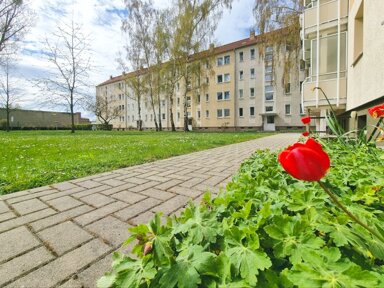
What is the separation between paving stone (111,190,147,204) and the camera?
240 cm

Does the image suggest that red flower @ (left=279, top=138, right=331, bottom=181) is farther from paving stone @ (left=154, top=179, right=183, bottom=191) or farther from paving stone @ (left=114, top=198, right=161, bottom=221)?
paving stone @ (left=154, top=179, right=183, bottom=191)

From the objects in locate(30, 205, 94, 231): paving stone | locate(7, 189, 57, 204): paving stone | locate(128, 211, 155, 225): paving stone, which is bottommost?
locate(128, 211, 155, 225): paving stone

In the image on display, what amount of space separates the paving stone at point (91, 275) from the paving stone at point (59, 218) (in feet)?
2.76

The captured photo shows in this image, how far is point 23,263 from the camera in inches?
52.3

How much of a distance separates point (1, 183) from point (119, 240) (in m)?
2.82

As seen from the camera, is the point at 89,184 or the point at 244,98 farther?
the point at 244,98

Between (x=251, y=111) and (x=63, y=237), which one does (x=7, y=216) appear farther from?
(x=251, y=111)

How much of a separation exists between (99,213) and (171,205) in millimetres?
722

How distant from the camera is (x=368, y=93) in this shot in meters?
4.78

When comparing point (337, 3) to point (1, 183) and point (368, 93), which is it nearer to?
point (368, 93)

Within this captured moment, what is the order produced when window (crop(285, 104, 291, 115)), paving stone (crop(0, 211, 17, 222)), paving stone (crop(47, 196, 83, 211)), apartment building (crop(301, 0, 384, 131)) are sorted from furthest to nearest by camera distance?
window (crop(285, 104, 291, 115))
apartment building (crop(301, 0, 384, 131))
paving stone (crop(47, 196, 83, 211))
paving stone (crop(0, 211, 17, 222))

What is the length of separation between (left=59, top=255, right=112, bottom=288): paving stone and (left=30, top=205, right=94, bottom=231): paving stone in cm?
84

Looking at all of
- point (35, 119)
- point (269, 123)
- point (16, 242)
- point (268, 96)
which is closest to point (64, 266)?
point (16, 242)

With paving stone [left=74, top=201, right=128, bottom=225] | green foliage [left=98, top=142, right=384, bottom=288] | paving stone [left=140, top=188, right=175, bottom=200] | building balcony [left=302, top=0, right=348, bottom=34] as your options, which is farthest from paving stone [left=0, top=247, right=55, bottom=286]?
building balcony [left=302, top=0, right=348, bottom=34]
